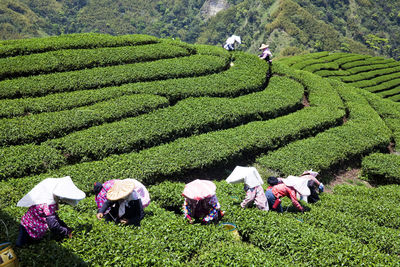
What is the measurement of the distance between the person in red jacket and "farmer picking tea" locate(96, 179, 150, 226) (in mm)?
4382

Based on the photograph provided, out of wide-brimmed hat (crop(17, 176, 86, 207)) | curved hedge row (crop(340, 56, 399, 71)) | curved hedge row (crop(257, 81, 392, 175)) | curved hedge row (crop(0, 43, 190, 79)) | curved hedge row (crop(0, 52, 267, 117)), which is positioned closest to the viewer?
wide-brimmed hat (crop(17, 176, 86, 207))

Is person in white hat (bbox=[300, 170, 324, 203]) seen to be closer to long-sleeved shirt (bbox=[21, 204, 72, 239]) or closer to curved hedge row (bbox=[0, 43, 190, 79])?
long-sleeved shirt (bbox=[21, 204, 72, 239])

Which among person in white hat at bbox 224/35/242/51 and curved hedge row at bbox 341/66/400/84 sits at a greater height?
person in white hat at bbox 224/35/242/51

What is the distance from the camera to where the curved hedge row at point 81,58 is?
55.7ft

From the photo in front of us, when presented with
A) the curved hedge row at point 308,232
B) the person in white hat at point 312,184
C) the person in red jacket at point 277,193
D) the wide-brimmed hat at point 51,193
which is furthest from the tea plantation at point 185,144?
the wide-brimmed hat at point 51,193

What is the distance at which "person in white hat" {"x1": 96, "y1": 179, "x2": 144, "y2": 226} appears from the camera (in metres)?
7.64

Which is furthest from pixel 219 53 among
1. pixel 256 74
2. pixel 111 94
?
pixel 111 94

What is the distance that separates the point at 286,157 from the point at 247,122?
3.55m

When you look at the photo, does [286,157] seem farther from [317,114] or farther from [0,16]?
[0,16]

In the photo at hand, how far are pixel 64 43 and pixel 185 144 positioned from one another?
1189 centimetres

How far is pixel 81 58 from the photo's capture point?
61.5 ft

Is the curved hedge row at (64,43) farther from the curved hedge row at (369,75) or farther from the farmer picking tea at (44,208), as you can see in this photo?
the curved hedge row at (369,75)

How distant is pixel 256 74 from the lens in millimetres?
22250

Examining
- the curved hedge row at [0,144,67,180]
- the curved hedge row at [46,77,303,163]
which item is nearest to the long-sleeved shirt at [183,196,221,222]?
the curved hedge row at [46,77,303,163]
